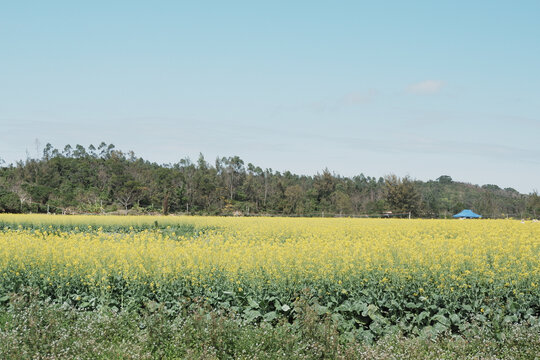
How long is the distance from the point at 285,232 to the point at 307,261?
Result: 10374 mm

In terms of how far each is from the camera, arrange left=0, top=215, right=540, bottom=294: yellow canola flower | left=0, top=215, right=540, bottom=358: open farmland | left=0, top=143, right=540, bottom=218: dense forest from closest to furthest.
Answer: left=0, top=215, right=540, bottom=358: open farmland → left=0, top=215, right=540, bottom=294: yellow canola flower → left=0, top=143, right=540, bottom=218: dense forest

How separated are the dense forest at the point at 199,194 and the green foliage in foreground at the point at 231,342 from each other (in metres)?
36.0

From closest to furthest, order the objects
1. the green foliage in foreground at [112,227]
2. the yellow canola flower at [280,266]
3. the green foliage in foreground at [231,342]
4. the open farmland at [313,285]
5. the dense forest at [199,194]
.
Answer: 1. the green foliage in foreground at [231,342]
2. the open farmland at [313,285]
3. the yellow canola flower at [280,266]
4. the green foliage in foreground at [112,227]
5. the dense forest at [199,194]

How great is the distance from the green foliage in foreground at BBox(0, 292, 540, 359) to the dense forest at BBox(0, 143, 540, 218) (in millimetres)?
36015

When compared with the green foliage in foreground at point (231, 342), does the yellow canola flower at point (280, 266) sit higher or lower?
higher

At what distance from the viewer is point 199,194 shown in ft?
165

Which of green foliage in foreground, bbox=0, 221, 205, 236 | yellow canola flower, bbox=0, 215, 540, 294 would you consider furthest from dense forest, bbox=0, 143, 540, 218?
yellow canola flower, bbox=0, 215, 540, 294

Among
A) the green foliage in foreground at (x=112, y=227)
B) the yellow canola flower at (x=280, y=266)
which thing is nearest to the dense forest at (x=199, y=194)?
the green foliage in foreground at (x=112, y=227)

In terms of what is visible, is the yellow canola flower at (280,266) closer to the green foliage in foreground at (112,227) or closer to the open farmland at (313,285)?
the open farmland at (313,285)

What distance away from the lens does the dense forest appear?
4422cm

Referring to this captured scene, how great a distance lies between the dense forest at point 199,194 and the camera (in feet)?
145

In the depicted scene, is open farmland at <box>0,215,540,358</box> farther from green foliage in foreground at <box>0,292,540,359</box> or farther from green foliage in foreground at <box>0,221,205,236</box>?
green foliage in foreground at <box>0,221,205,236</box>

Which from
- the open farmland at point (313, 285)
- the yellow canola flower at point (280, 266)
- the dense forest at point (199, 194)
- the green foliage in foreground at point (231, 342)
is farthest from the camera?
the dense forest at point (199, 194)

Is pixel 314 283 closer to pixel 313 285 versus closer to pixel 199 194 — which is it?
pixel 313 285
